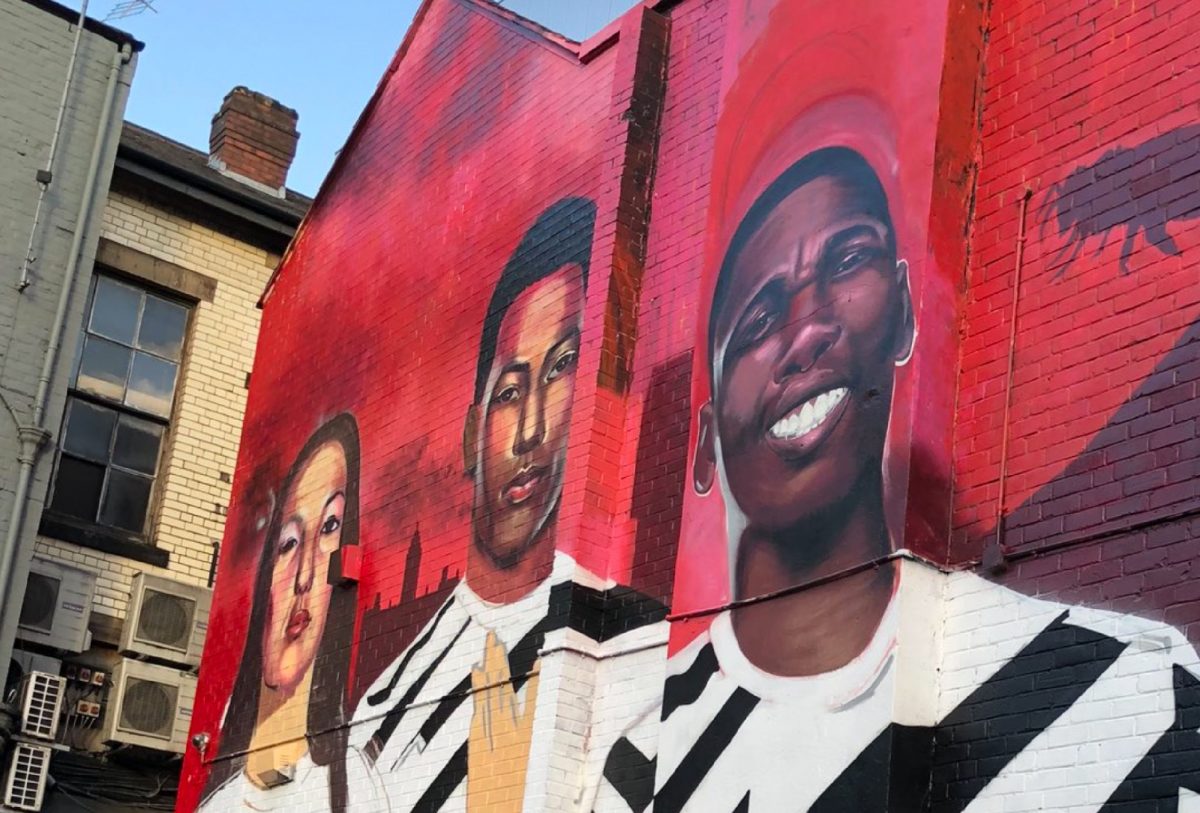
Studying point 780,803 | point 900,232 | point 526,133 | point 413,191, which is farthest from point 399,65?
point 780,803

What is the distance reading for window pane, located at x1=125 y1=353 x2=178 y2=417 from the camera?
60.1ft

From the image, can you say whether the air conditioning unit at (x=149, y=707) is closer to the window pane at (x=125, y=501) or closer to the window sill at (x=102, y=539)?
the window sill at (x=102, y=539)

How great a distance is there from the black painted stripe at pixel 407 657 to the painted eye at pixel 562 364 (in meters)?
1.78

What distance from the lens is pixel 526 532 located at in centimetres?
1193

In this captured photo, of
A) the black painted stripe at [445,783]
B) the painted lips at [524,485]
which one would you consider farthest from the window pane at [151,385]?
the black painted stripe at [445,783]

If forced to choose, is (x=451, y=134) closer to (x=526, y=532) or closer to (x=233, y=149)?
(x=526, y=532)

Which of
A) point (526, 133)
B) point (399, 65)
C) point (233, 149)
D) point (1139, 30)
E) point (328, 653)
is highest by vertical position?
point (233, 149)

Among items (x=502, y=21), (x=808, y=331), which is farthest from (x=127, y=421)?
(x=808, y=331)

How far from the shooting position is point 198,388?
1853 centimetres

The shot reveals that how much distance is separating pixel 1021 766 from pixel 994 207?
9.93 ft

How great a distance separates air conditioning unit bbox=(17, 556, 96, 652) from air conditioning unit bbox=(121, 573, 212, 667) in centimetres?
43

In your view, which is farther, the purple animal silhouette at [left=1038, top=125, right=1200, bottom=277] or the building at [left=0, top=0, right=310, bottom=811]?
the building at [left=0, top=0, right=310, bottom=811]

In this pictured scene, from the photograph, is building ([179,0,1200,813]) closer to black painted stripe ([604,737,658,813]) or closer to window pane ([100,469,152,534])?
black painted stripe ([604,737,658,813])

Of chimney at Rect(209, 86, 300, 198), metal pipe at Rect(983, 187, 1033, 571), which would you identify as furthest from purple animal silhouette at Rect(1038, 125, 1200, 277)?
chimney at Rect(209, 86, 300, 198)
